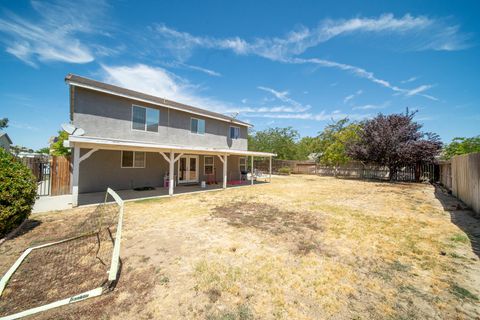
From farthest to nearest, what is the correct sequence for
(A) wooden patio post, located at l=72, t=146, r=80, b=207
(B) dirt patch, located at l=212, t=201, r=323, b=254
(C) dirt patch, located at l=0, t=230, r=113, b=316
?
(A) wooden patio post, located at l=72, t=146, r=80, b=207 → (B) dirt patch, located at l=212, t=201, r=323, b=254 → (C) dirt patch, located at l=0, t=230, r=113, b=316

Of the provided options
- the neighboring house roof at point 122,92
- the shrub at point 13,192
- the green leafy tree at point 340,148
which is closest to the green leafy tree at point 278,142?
the green leafy tree at point 340,148

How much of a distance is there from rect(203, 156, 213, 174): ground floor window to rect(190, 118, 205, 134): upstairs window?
2.26m

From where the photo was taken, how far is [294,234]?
5133 mm

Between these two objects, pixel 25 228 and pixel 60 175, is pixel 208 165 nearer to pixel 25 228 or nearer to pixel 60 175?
pixel 60 175

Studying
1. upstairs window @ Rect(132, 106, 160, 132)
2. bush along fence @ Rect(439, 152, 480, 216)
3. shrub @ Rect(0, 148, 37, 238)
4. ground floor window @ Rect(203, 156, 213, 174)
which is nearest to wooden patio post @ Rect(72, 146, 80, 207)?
shrub @ Rect(0, 148, 37, 238)

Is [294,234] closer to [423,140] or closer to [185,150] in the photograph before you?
[185,150]

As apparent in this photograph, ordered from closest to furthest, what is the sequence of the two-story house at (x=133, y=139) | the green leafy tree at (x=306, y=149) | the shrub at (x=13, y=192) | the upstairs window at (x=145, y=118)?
the shrub at (x=13, y=192) < the two-story house at (x=133, y=139) < the upstairs window at (x=145, y=118) < the green leafy tree at (x=306, y=149)

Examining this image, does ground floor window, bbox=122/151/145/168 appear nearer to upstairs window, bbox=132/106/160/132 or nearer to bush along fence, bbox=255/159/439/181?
upstairs window, bbox=132/106/160/132

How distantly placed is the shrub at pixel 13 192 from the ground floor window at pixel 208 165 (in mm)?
10394

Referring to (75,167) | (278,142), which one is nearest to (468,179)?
(75,167)

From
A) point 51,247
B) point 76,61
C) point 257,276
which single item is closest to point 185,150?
point 51,247

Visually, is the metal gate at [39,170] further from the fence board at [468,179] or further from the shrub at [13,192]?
the fence board at [468,179]

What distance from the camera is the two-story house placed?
919 cm

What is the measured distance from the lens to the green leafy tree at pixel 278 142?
111 feet
